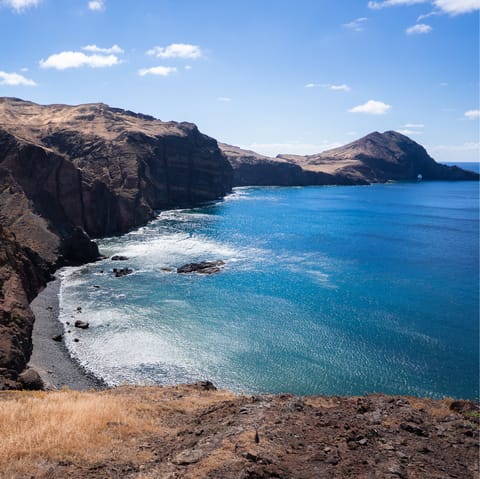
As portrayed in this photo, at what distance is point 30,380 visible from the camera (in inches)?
1624

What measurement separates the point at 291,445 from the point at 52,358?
4042 centimetres

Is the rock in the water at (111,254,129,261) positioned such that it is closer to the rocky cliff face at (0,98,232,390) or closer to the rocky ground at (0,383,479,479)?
the rocky cliff face at (0,98,232,390)

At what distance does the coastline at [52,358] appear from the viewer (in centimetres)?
4619

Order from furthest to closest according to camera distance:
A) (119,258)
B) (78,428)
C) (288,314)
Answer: (119,258)
(288,314)
(78,428)

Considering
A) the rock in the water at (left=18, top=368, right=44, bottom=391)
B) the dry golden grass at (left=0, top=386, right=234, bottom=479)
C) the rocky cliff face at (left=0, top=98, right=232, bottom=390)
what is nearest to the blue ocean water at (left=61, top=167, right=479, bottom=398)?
the rocky cliff face at (left=0, top=98, right=232, bottom=390)

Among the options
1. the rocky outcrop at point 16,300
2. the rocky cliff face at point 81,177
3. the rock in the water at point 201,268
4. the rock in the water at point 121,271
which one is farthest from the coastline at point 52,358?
the rock in the water at point 201,268

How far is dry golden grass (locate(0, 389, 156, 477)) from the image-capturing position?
61.9ft

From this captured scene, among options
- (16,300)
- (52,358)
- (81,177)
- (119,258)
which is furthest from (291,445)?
(81,177)

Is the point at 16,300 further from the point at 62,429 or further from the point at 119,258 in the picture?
the point at 62,429

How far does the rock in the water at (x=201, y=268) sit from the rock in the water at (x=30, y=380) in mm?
45340

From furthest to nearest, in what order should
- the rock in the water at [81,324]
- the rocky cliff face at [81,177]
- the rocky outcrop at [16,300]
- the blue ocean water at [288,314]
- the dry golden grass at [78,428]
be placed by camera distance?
the rocky cliff face at [81,177] → the rock in the water at [81,324] → the blue ocean water at [288,314] → the rocky outcrop at [16,300] → the dry golden grass at [78,428]

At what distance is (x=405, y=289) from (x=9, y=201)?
79923 millimetres

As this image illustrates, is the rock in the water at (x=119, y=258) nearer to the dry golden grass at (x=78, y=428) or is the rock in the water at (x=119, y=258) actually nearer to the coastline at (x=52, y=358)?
the coastline at (x=52, y=358)

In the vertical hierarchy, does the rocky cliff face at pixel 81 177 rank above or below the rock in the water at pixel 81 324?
above
